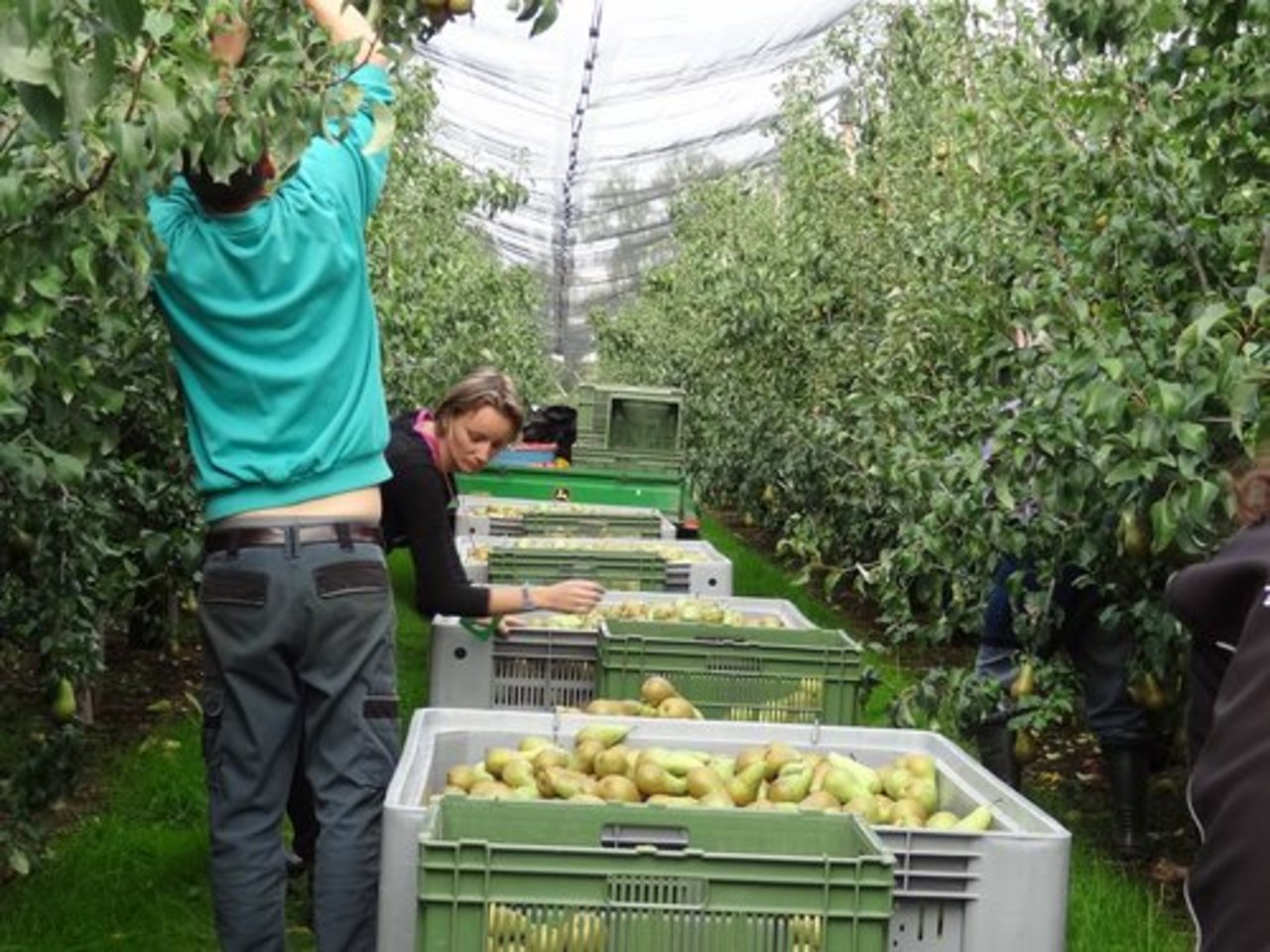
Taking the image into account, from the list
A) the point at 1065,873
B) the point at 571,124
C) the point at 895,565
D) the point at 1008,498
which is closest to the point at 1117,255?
the point at 1008,498

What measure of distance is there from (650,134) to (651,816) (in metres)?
17.9

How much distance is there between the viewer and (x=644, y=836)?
3.28 m

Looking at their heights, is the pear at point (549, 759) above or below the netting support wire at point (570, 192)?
below

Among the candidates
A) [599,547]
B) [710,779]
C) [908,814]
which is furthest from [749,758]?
[599,547]

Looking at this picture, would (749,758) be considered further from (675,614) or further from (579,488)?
(579,488)

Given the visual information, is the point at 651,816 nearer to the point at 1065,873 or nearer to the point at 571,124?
the point at 1065,873

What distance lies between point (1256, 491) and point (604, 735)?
1702 mm

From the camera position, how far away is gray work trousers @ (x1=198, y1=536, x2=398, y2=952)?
12.6 ft

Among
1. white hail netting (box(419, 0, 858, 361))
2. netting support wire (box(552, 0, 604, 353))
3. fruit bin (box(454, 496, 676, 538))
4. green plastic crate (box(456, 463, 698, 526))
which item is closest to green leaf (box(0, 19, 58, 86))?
fruit bin (box(454, 496, 676, 538))

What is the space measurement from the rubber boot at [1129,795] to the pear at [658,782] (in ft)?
11.4

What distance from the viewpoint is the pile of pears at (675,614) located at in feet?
18.9

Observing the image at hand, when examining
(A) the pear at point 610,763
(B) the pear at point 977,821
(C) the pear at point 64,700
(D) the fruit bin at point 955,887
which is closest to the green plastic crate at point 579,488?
(C) the pear at point 64,700

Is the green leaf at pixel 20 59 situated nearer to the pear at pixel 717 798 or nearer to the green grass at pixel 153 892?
the pear at pixel 717 798

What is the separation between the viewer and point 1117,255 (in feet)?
17.9
